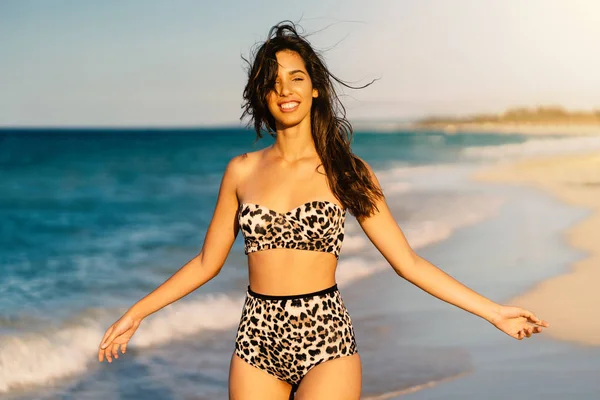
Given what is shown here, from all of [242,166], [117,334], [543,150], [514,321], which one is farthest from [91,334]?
[543,150]

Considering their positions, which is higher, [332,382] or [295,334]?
[295,334]

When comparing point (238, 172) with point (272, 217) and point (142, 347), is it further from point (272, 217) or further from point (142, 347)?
point (142, 347)

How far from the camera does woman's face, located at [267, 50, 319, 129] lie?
3633 millimetres

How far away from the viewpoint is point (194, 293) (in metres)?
10.3

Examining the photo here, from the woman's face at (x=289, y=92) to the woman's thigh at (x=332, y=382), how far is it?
1013 mm

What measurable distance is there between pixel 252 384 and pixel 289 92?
3.94ft

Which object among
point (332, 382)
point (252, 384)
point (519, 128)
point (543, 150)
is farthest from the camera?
point (519, 128)

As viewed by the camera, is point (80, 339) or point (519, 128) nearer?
point (80, 339)

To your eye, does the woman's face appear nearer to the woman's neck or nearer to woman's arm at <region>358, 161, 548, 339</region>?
the woman's neck

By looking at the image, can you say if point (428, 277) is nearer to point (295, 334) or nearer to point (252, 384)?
point (295, 334)

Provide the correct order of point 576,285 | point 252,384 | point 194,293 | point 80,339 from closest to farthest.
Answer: point 252,384
point 80,339
point 576,285
point 194,293

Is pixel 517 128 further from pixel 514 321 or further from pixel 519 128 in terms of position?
pixel 514 321

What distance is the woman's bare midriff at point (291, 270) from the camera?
11.5ft

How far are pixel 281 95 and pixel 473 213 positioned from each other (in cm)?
1462
